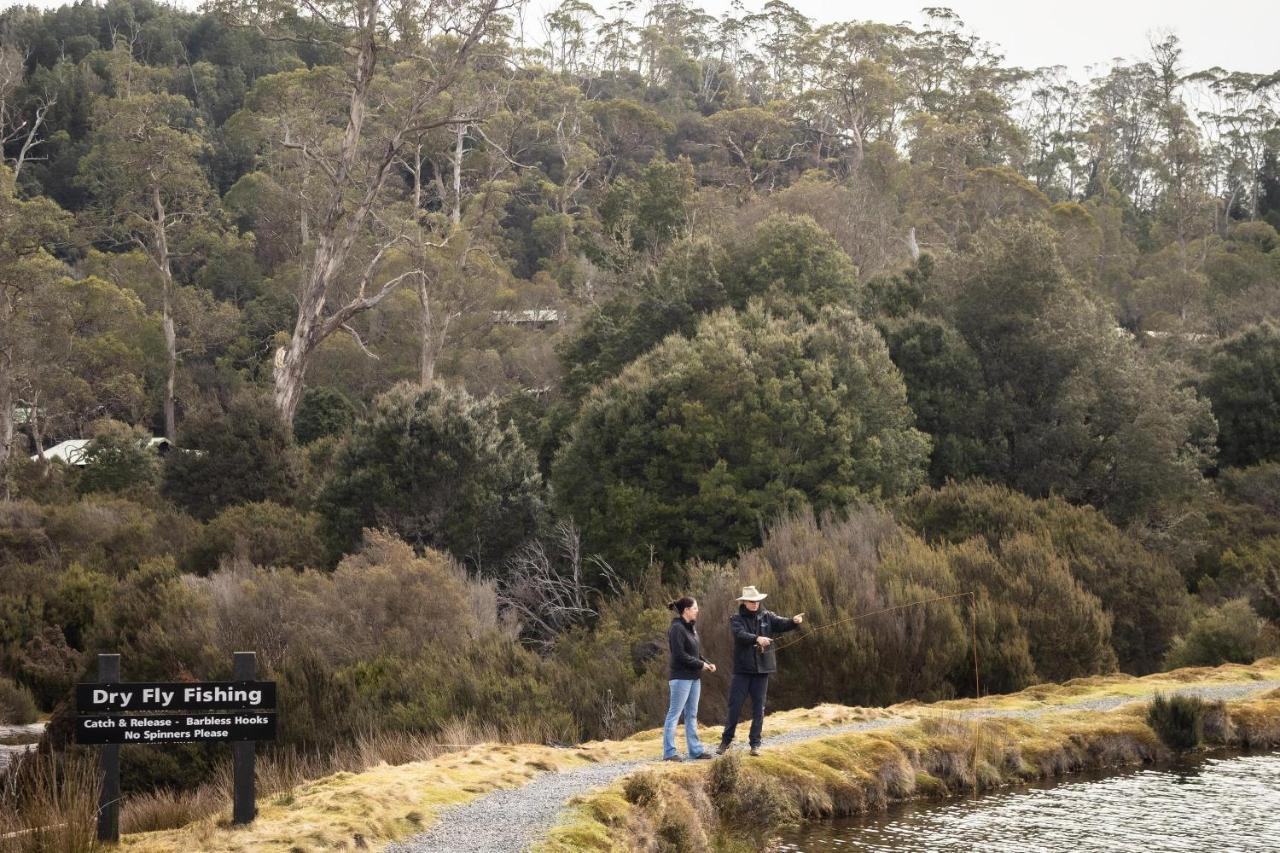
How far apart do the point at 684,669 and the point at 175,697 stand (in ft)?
14.3

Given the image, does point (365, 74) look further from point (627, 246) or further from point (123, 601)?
point (123, 601)

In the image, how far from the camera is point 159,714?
32.9ft

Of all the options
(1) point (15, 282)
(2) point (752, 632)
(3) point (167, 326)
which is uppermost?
(1) point (15, 282)

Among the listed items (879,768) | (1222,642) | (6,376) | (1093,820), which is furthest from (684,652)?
(6,376)

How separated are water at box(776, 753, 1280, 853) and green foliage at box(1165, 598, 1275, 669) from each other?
8397mm

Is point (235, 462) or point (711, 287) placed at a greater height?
point (711, 287)

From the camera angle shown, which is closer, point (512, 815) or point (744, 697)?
point (512, 815)

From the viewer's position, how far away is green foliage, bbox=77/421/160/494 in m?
44.0

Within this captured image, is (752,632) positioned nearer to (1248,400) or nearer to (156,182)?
(1248,400)

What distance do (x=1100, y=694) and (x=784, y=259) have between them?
21.8 metres

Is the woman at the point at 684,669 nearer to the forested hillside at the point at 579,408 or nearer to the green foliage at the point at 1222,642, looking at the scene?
the forested hillside at the point at 579,408

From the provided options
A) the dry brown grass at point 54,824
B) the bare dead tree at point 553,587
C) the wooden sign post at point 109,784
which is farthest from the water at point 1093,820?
the bare dead tree at point 553,587

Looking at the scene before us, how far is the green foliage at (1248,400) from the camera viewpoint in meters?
41.0

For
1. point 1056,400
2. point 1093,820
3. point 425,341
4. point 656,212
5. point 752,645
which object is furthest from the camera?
point 425,341
